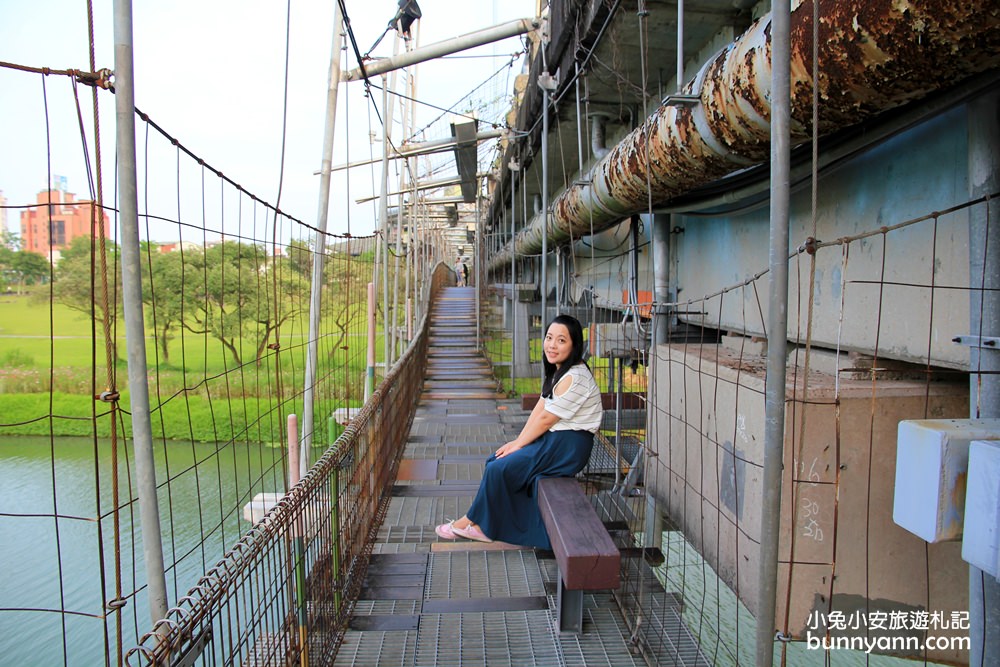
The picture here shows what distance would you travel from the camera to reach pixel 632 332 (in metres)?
5.28

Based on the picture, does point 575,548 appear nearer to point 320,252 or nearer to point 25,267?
point 320,252

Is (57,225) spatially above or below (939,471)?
above

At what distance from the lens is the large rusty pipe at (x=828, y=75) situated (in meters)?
1.34

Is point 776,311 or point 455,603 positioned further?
point 455,603

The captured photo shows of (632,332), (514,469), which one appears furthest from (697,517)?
(632,332)

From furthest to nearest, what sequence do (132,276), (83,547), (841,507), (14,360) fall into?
(14,360)
(83,547)
(841,507)
(132,276)

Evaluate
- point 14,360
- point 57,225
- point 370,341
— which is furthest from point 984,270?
point 14,360

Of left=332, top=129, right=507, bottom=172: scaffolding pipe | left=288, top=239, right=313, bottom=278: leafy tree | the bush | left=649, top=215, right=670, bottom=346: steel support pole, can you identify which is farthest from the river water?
the bush

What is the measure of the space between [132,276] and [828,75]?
6.72ft

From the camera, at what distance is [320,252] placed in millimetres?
5273

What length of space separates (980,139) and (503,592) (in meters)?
2.87

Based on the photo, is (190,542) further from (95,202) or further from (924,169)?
(924,169)

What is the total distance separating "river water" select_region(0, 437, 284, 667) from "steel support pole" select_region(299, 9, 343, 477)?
632 millimetres

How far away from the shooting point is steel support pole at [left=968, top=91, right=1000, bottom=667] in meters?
1.79
